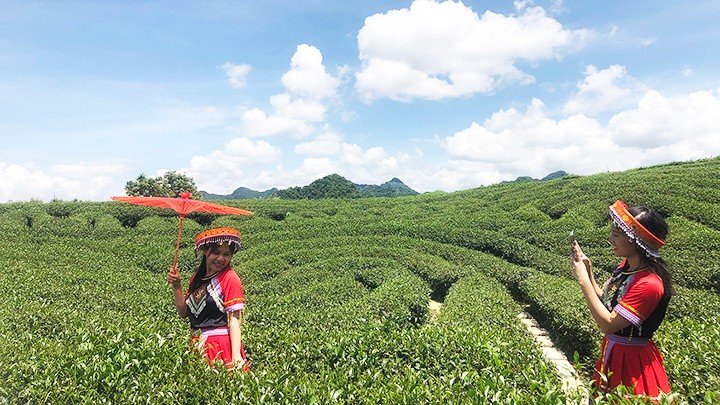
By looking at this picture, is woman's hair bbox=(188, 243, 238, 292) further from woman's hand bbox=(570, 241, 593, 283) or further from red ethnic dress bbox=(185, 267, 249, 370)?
woman's hand bbox=(570, 241, 593, 283)

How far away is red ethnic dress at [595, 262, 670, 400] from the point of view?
11.3ft

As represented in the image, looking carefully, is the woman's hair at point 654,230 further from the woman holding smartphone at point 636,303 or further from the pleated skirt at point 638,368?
the pleated skirt at point 638,368

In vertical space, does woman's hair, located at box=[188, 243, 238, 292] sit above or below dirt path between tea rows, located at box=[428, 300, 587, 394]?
above

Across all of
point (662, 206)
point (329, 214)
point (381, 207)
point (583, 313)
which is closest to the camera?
point (583, 313)

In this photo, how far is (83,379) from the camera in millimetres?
3982

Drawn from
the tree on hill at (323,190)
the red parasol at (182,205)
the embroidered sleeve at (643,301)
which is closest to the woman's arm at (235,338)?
the red parasol at (182,205)

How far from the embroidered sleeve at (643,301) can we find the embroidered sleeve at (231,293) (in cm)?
370

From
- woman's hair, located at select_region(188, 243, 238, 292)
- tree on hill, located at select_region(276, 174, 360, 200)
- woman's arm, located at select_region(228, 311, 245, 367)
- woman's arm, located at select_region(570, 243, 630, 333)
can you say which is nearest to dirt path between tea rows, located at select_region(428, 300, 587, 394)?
woman's arm, located at select_region(570, 243, 630, 333)

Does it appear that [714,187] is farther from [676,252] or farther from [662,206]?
[676,252]

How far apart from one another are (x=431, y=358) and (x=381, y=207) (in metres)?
28.8

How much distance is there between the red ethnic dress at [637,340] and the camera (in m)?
3.45

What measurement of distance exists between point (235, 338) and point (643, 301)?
3.90 m

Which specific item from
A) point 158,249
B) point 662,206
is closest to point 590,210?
point 662,206

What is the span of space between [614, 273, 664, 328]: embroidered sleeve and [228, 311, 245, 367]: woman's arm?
366 centimetres
